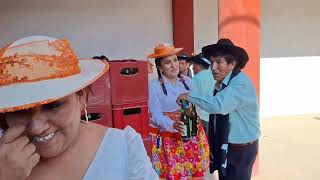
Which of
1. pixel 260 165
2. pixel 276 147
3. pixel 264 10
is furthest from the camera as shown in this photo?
pixel 264 10

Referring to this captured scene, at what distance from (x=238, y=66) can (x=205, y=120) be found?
5.54 feet

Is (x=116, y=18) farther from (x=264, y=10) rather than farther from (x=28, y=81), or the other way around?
(x=28, y=81)

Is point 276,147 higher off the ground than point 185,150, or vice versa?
point 185,150

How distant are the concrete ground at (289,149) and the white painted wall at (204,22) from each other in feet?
6.93

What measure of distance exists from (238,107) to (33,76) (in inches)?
90.7

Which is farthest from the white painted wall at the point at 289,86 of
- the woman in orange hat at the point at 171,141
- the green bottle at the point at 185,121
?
the green bottle at the point at 185,121

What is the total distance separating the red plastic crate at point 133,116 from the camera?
174 inches

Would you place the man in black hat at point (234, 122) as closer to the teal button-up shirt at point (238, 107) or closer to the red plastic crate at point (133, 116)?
the teal button-up shirt at point (238, 107)

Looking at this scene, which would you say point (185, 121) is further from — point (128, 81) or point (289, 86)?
point (289, 86)

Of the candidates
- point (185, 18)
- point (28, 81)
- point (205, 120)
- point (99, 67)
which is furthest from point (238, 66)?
point (185, 18)

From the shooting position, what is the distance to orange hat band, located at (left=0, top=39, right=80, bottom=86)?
93cm

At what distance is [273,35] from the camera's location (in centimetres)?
886

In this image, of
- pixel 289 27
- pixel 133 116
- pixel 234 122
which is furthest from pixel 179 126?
pixel 289 27

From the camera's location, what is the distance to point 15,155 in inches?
36.3
